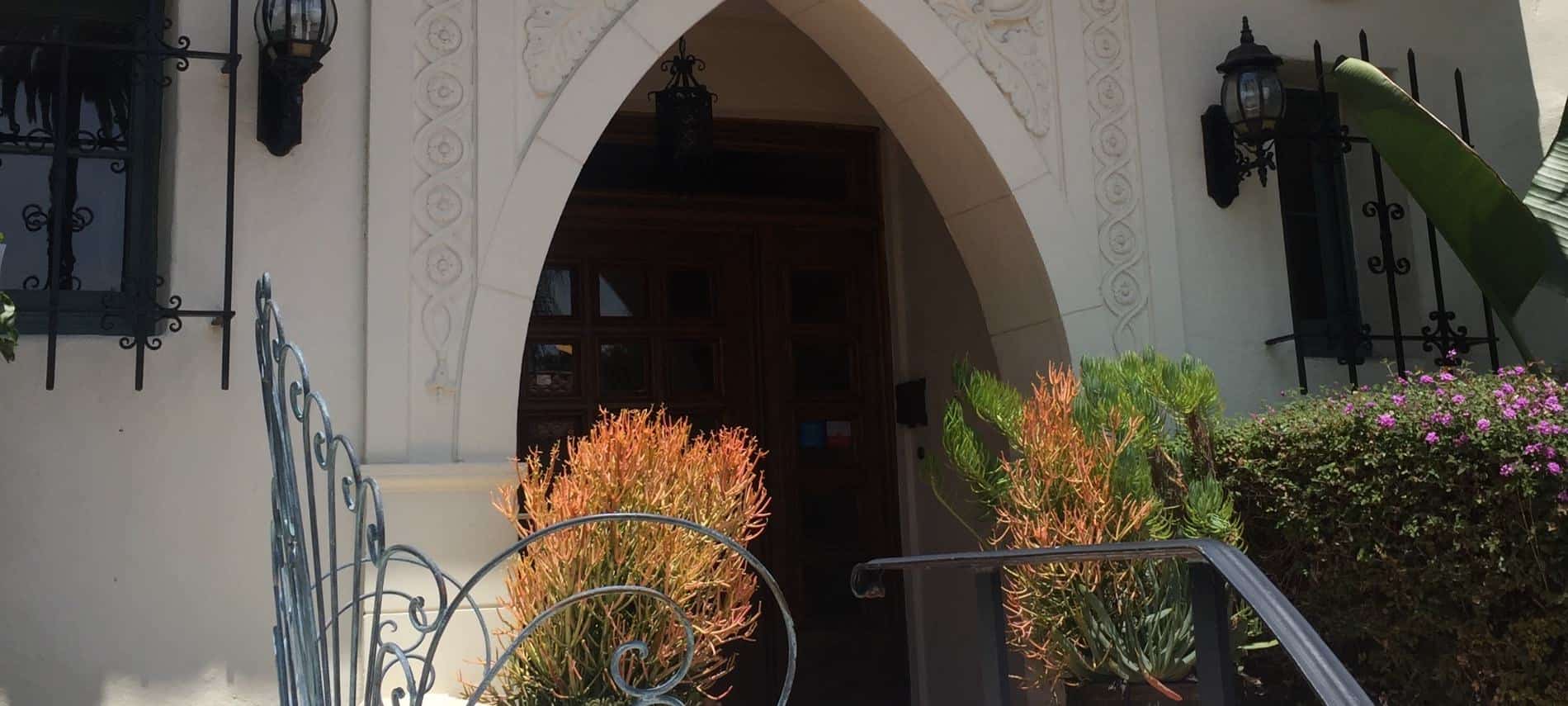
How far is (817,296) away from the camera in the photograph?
290 inches

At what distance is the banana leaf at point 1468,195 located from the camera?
203 inches

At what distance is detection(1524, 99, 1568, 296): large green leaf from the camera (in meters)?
5.24

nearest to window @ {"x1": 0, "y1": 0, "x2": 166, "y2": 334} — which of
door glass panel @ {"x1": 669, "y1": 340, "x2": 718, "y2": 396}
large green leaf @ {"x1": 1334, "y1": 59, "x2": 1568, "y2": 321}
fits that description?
door glass panel @ {"x1": 669, "y1": 340, "x2": 718, "y2": 396}

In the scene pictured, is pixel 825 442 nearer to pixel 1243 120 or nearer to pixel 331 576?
pixel 1243 120

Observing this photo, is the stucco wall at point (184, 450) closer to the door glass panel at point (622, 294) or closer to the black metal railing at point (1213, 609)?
the black metal railing at point (1213, 609)

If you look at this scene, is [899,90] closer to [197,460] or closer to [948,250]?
[948,250]

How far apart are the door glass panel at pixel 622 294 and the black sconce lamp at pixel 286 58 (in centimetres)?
258

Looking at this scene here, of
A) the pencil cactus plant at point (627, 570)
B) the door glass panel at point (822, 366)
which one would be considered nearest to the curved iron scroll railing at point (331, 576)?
the pencil cactus plant at point (627, 570)

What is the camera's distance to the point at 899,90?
569 centimetres

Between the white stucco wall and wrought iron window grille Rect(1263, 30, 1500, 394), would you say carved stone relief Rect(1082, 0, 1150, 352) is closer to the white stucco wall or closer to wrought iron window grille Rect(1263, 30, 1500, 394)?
the white stucco wall

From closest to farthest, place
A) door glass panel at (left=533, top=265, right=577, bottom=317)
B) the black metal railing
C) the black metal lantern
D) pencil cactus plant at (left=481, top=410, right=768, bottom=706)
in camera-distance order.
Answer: the black metal railing → pencil cactus plant at (left=481, top=410, right=768, bottom=706) → the black metal lantern → door glass panel at (left=533, top=265, right=577, bottom=317)

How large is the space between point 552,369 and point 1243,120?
3523 mm

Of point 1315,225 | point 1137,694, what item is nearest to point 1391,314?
point 1315,225

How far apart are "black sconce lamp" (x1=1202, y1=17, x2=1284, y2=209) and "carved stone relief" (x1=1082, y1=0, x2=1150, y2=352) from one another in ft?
1.21
